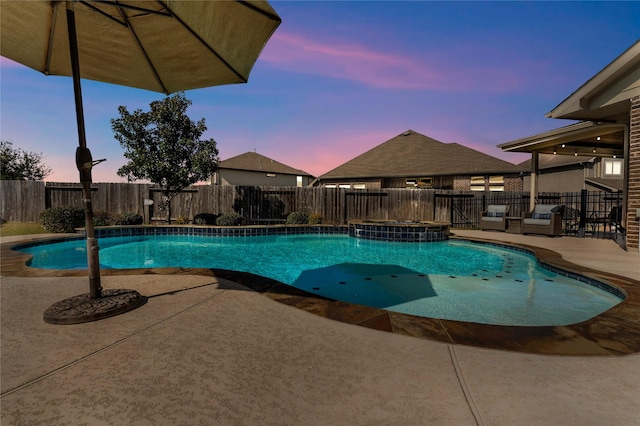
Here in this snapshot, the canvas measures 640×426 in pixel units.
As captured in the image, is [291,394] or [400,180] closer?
[291,394]

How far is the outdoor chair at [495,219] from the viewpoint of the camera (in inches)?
498

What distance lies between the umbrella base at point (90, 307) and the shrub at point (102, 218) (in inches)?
489

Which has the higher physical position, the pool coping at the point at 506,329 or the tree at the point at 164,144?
the tree at the point at 164,144

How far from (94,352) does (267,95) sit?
558 inches

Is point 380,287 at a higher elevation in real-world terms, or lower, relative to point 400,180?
lower

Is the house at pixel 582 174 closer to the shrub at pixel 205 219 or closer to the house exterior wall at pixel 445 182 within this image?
the house exterior wall at pixel 445 182

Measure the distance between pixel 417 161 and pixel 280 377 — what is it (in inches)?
842

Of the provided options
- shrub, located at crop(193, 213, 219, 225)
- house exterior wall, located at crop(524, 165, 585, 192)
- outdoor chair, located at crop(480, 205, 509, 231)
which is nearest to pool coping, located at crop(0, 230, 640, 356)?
outdoor chair, located at crop(480, 205, 509, 231)

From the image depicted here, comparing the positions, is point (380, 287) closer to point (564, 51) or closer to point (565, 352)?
point (565, 352)

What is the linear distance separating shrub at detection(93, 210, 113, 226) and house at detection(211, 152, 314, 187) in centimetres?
1202

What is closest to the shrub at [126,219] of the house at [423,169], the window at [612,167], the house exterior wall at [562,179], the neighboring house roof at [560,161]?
the house at [423,169]

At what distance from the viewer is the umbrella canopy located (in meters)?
2.75

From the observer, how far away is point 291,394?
1727 millimetres

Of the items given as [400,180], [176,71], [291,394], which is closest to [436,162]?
[400,180]
